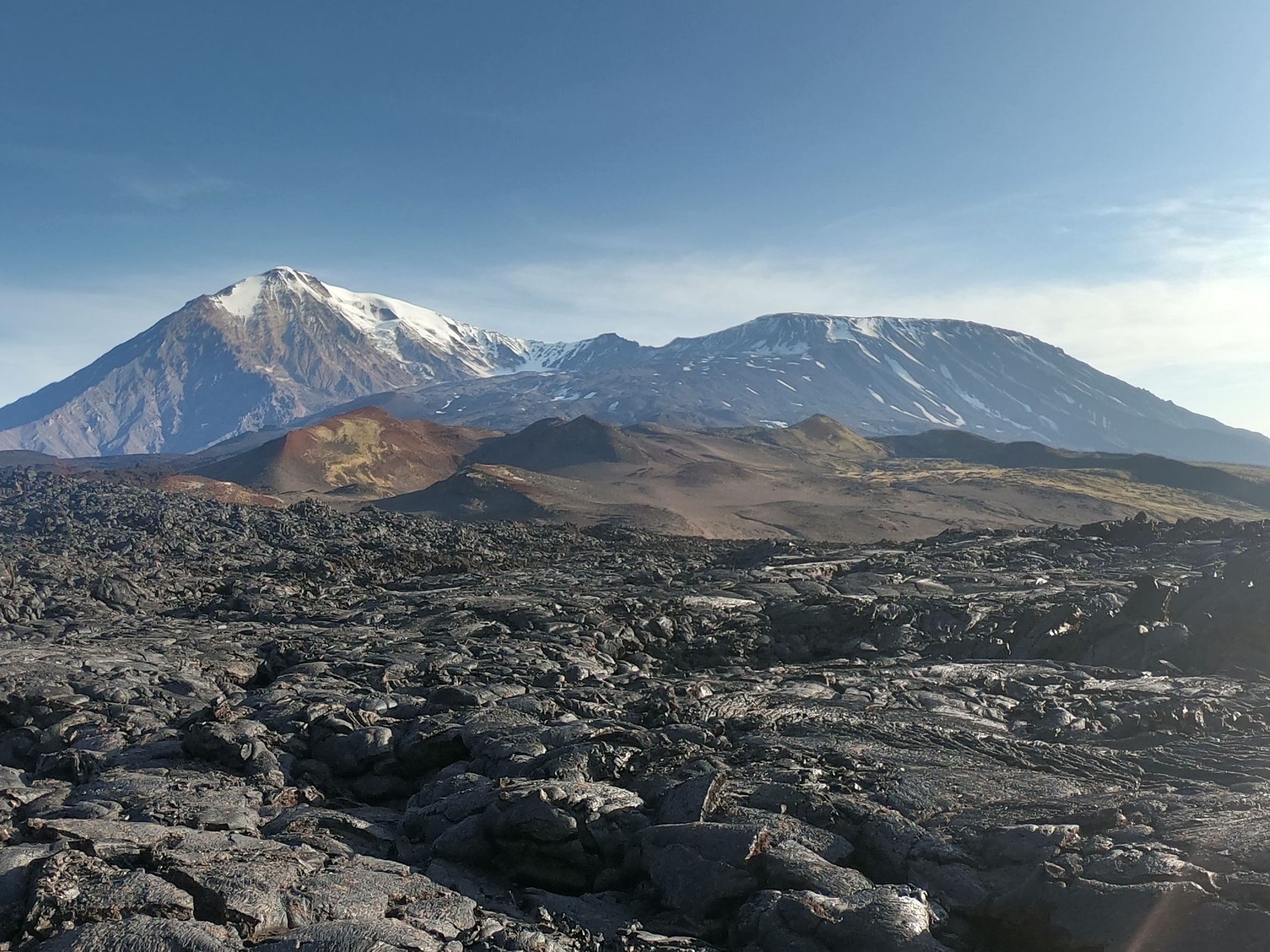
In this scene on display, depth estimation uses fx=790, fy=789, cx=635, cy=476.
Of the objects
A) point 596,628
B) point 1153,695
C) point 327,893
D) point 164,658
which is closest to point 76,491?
point 164,658

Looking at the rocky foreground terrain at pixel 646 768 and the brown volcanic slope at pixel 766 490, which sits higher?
the brown volcanic slope at pixel 766 490

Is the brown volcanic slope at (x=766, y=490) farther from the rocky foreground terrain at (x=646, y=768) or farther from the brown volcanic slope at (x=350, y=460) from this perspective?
the rocky foreground terrain at (x=646, y=768)

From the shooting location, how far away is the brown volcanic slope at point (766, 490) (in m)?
83.2

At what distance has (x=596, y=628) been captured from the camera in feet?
91.2

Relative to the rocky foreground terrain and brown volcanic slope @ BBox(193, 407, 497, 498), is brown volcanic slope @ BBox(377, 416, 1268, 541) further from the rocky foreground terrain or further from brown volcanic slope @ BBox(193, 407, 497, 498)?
the rocky foreground terrain

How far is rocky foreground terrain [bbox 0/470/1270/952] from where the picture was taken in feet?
33.1

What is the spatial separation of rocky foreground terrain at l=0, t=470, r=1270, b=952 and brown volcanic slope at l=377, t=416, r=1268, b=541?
47889mm

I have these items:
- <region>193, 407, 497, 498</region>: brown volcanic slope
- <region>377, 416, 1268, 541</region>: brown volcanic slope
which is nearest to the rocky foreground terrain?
<region>377, 416, 1268, 541</region>: brown volcanic slope

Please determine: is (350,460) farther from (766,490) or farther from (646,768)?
(646,768)

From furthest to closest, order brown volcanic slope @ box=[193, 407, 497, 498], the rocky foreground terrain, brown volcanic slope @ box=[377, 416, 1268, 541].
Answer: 1. brown volcanic slope @ box=[193, 407, 497, 498]
2. brown volcanic slope @ box=[377, 416, 1268, 541]
3. the rocky foreground terrain

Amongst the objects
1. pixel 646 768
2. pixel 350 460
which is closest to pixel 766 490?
pixel 350 460

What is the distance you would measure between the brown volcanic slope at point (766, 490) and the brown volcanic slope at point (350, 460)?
9.62 m

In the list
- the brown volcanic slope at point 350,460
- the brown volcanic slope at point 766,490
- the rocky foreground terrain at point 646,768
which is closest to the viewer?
the rocky foreground terrain at point 646,768

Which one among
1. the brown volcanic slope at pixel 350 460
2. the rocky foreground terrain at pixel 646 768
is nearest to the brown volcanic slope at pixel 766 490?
the brown volcanic slope at pixel 350 460
